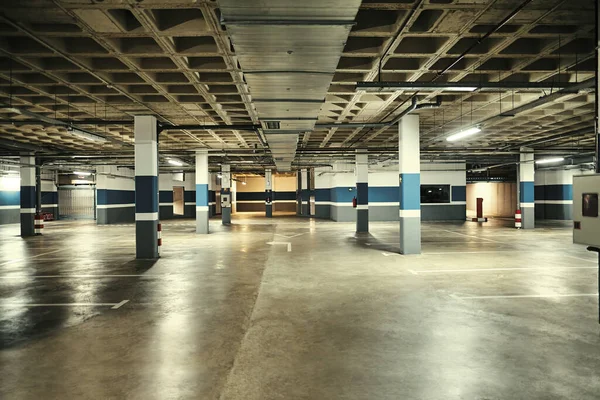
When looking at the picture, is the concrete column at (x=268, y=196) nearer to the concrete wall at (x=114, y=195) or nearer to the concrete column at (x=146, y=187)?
the concrete wall at (x=114, y=195)

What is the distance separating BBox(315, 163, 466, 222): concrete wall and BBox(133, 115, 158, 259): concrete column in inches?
622

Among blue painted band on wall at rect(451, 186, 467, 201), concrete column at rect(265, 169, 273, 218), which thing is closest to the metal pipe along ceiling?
blue painted band on wall at rect(451, 186, 467, 201)

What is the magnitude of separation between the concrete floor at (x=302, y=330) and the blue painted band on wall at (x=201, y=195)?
8.69 m

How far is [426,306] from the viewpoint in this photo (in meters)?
5.80

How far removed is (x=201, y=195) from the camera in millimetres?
18453

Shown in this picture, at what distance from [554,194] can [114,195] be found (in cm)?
3111

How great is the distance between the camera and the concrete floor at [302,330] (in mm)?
3404

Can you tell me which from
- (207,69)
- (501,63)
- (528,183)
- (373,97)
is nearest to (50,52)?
(207,69)

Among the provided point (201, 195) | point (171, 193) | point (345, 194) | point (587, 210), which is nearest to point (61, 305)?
point (587, 210)

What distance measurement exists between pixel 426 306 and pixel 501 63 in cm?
517

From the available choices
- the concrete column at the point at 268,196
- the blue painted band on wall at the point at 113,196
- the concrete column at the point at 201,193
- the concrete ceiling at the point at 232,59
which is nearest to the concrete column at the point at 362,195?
the concrete ceiling at the point at 232,59

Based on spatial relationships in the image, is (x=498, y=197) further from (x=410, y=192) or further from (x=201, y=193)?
(x=201, y=193)

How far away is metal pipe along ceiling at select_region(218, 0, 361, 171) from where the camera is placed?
3467 millimetres

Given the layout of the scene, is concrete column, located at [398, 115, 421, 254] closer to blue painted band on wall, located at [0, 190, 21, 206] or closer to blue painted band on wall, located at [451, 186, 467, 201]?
blue painted band on wall, located at [451, 186, 467, 201]
